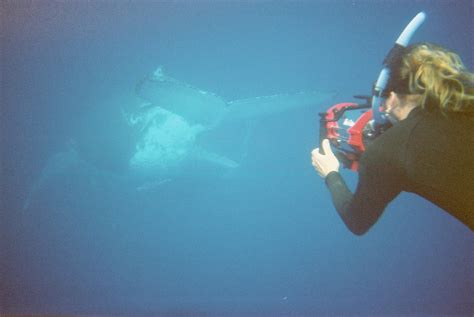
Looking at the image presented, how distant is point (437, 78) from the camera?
3.04 ft

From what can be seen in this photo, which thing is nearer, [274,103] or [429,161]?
[429,161]

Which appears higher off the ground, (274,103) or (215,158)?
(274,103)

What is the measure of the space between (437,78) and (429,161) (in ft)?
0.85

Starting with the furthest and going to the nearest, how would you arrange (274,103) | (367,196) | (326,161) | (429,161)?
(274,103) → (326,161) → (367,196) → (429,161)

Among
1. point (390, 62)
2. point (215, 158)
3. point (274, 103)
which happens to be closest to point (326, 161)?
point (390, 62)

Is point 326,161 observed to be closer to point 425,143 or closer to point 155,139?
point 425,143

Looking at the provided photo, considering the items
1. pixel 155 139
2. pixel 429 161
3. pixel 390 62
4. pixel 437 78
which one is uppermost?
pixel 155 139

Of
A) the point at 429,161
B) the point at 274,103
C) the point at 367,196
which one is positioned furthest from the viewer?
the point at 274,103

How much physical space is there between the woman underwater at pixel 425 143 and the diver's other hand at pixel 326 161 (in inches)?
8.2

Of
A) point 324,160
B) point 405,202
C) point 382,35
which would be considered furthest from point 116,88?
point 405,202

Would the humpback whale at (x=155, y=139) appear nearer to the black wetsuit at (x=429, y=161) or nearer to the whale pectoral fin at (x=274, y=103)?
the whale pectoral fin at (x=274, y=103)

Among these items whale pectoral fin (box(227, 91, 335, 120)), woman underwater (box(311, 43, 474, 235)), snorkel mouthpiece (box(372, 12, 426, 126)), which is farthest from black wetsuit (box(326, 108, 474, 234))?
whale pectoral fin (box(227, 91, 335, 120))

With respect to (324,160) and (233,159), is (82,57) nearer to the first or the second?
(233,159)

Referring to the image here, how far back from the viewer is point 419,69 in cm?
97
